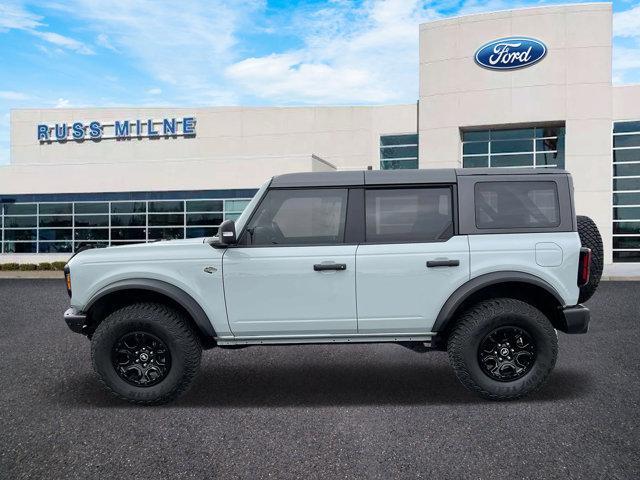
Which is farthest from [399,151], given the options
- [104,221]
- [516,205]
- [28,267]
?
[516,205]

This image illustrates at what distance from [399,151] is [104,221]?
15.6m

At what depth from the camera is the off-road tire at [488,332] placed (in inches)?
206

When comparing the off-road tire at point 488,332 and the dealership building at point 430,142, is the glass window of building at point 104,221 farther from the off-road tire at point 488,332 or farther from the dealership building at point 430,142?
the off-road tire at point 488,332

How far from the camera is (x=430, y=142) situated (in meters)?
29.8

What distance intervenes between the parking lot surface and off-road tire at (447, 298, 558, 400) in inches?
5.7

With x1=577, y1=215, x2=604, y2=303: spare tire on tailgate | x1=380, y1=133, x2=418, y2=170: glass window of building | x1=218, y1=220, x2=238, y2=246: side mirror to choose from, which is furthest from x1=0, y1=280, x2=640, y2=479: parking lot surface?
x1=380, y1=133, x2=418, y2=170: glass window of building

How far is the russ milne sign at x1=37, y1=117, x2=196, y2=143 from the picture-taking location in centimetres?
3588

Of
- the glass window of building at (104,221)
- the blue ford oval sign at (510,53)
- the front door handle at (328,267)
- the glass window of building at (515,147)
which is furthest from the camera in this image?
the glass window of building at (104,221)

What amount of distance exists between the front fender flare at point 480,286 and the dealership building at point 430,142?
22989mm

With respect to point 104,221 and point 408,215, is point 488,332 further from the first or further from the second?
point 104,221

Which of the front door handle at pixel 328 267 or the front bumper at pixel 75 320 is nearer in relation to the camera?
the front door handle at pixel 328 267

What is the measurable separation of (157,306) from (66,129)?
3579 cm

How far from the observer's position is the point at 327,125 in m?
33.7

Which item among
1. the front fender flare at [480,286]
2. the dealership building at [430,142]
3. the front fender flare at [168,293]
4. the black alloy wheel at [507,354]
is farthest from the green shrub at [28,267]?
the black alloy wheel at [507,354]
